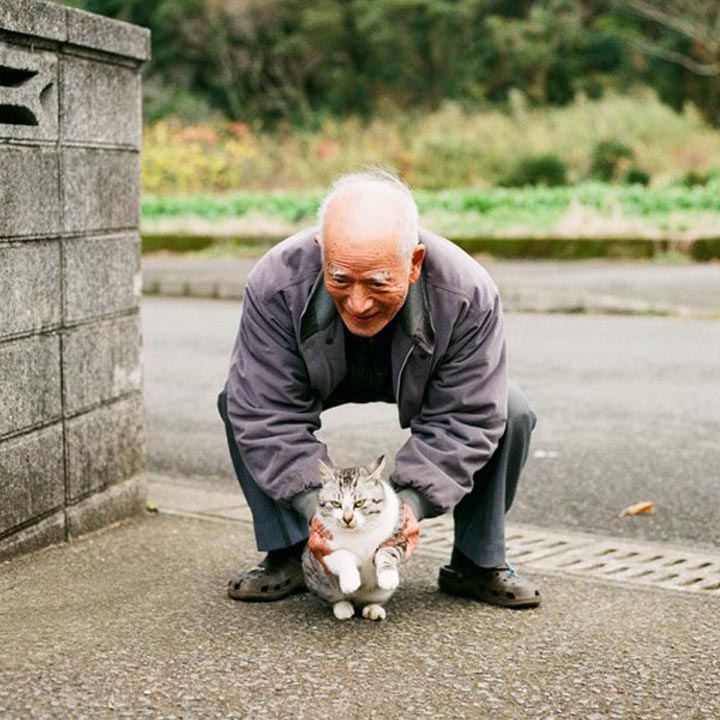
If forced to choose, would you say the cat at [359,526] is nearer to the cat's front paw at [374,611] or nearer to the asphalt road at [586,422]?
the cat's front paw at [374,611]

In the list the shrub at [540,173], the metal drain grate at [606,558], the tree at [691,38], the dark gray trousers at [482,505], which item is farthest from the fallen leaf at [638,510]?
the tree at [691,38]

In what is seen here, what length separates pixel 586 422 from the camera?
6781mm

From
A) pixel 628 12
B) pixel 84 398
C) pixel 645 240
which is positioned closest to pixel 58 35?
pixel 84 398

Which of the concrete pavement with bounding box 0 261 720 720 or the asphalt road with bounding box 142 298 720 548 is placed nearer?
the concrete pavement with bounding box 0 261 720 720

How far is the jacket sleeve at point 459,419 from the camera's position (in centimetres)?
351

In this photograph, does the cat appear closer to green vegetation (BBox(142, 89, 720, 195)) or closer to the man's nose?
the man's nose

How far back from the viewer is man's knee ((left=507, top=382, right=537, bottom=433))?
369 centimetres

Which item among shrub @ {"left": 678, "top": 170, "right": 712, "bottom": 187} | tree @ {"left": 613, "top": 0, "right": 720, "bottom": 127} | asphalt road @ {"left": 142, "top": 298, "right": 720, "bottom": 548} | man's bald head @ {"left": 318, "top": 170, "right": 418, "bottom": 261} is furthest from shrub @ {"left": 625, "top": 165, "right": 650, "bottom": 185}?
man's bald head @ {"left": 318, "top": 170, "right": 418, "bottom": 261}

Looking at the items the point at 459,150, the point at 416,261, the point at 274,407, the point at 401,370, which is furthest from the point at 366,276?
the point at 459,150

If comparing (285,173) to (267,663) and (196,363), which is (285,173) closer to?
(196,363)

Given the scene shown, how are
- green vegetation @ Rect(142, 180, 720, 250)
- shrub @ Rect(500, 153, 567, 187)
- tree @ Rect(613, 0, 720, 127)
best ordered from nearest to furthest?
green vegetation @ Rect(142, 180, 720, 250), shrub @ Rect(500, 153, 567, 187), tree @ Rect(613, 0, 720, 127)

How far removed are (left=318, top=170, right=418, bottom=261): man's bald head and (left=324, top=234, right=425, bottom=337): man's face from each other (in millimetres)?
11

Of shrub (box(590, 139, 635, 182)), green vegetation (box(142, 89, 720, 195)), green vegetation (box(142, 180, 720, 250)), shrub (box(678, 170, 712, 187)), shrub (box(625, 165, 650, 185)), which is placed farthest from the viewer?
green vegetation (box(142, 89, 720, 195))

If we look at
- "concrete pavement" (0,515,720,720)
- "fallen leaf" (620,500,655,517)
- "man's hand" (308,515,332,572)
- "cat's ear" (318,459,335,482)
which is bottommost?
"fallen leaf" (620,500,655,517)
